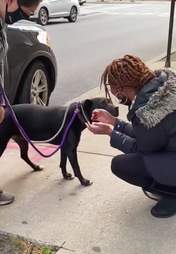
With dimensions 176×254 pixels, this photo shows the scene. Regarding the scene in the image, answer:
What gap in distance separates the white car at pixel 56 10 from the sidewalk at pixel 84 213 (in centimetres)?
1530

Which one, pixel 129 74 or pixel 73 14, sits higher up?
pixel 129 74

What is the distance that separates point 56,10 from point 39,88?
592 inches

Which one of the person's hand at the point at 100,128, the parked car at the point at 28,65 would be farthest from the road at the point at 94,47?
the person's hand at the point at 100,128

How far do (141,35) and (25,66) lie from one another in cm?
1028

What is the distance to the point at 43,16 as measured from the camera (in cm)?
1945

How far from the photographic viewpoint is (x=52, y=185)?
4.14 m

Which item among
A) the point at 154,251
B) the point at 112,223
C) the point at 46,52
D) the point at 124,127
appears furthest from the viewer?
the point at 46,52

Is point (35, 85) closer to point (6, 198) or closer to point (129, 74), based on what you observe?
point (6, 198)

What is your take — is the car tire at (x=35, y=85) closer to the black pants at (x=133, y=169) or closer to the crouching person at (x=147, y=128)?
the crouching person at (x=147, y=128)

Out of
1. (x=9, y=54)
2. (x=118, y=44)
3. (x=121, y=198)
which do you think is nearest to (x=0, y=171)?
(x=121, y=198)

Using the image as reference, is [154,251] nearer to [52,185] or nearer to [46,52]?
[52,185]

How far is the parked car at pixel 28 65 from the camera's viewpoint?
18.0 feet

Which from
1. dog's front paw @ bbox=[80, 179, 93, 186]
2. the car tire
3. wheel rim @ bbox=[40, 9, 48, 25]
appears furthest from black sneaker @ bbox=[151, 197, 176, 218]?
wheel rim @ bbox=[40, 9, 48, 25]

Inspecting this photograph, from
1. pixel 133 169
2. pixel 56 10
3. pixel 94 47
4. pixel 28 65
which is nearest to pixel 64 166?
pixel 133 169
